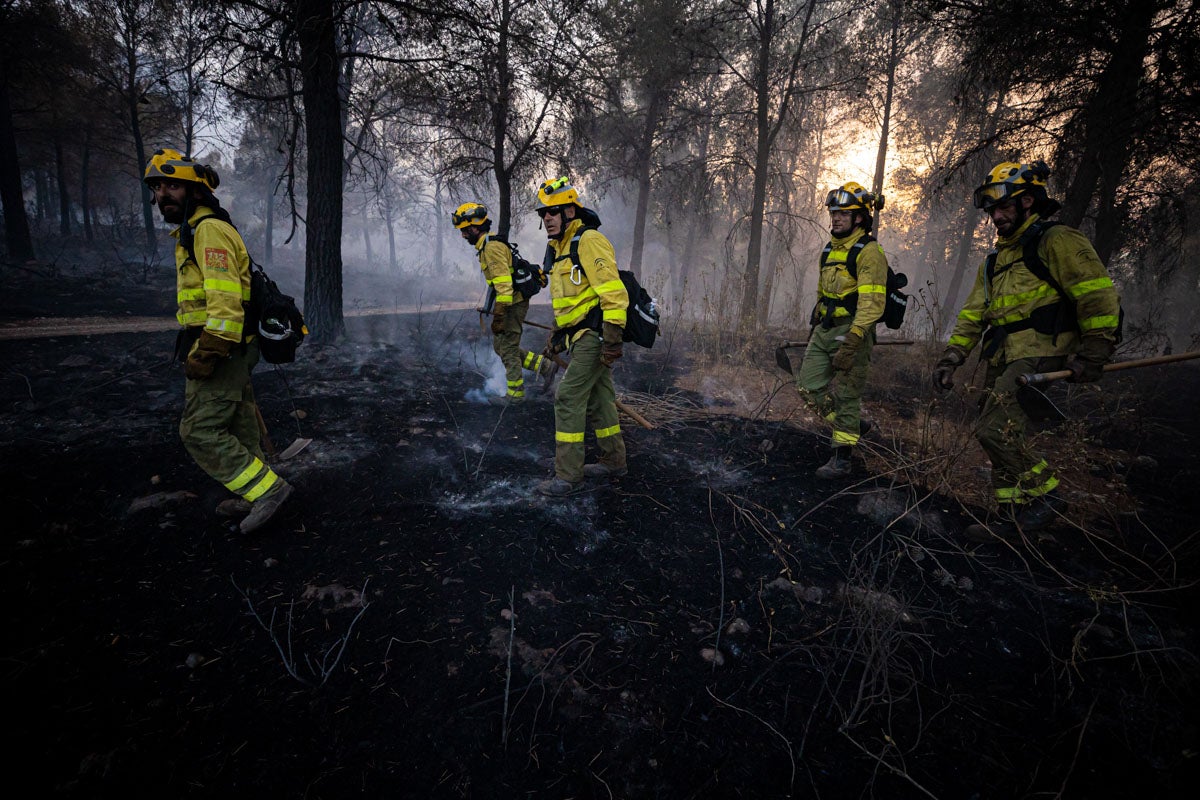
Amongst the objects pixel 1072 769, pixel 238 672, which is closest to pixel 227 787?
pixel 238 672

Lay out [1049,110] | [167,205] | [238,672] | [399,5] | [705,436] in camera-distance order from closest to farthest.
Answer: [238,672] → [167,205] → [705,436] → [399,5] → [1049,110]

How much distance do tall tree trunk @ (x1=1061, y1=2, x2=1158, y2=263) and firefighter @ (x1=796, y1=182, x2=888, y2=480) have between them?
3659mm

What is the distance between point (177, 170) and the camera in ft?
9.11

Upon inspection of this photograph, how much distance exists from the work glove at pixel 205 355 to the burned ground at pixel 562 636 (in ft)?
3.26

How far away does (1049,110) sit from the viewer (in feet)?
22.7

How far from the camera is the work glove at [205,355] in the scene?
8.95ft

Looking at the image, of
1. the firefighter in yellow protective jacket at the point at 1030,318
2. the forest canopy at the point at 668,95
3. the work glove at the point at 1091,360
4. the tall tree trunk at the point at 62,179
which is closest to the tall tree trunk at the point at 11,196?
the forest canopy at the point at 668,95

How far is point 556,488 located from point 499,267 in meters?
3.11

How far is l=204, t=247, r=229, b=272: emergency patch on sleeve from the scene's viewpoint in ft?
8.97

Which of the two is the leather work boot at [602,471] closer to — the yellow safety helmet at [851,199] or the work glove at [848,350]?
the work glove at [848,350]

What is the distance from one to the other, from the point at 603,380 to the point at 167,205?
2973 mm

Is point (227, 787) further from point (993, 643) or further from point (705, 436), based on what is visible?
point (705, 436)

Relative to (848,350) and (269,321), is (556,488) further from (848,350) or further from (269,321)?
(848,350)

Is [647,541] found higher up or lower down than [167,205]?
lower down
